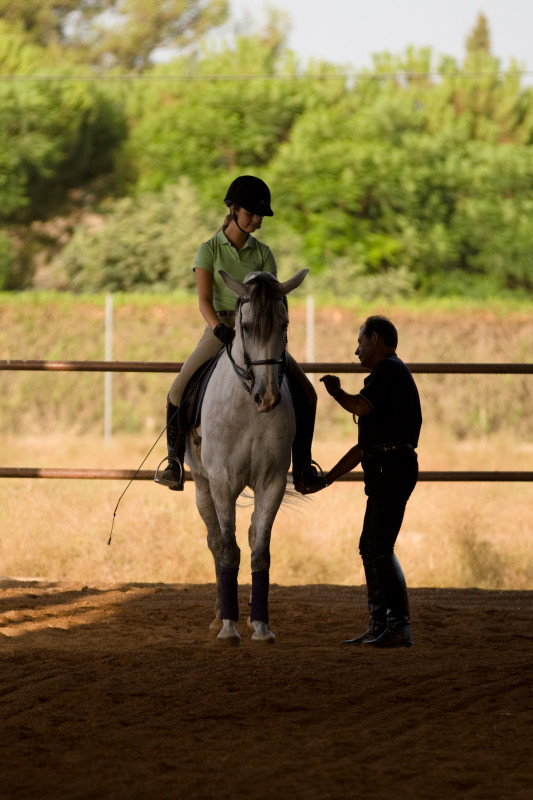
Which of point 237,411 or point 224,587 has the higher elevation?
point 237,411

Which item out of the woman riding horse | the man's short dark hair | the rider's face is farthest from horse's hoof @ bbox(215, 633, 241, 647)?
the rider's face

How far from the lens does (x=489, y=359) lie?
19.2 m

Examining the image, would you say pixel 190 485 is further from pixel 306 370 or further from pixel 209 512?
pixel 209 512

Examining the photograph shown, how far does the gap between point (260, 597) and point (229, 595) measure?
159 mm

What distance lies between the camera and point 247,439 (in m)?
5.56

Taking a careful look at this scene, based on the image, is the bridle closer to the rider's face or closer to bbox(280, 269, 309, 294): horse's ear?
bbox(280, 269, 309, 294): horse's ear

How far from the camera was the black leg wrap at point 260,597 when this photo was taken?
5.71 meters

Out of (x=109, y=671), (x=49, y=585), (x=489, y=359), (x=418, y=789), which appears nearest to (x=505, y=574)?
(x=49, y=585)

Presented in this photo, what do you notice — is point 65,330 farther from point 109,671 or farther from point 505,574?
point 109,671

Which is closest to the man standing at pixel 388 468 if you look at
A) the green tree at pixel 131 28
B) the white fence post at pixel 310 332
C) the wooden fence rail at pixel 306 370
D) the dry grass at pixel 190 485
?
the dry grass at pixel 190 485

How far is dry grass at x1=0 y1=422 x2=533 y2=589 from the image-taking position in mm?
9000

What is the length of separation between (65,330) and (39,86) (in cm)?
1452

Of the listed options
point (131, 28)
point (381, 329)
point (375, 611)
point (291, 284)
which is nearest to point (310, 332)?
point (381, 329)

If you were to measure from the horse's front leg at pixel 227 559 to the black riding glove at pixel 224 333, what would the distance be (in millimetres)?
709
